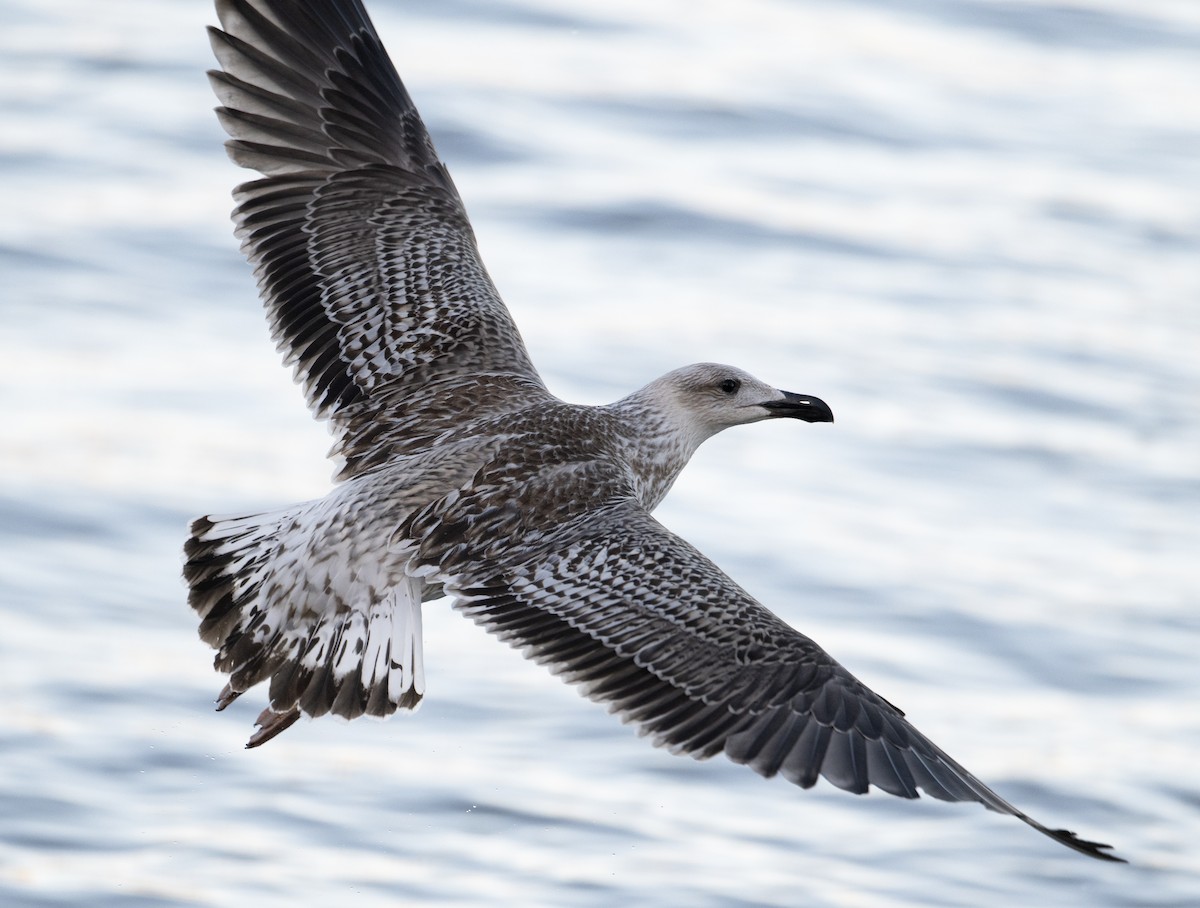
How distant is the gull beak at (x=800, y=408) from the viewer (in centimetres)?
739

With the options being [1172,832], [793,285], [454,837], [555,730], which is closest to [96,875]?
[454,837]

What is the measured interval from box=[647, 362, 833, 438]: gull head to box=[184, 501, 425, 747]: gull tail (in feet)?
4.23

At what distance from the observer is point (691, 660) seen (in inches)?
246

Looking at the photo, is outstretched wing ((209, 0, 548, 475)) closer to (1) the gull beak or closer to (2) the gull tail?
(2) the gull tail

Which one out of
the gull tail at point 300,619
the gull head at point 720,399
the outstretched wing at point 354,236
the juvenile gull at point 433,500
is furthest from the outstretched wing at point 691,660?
the gull head at point 720,399

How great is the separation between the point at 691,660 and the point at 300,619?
1175mm

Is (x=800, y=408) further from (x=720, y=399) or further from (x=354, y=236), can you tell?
(x=354, y=236)

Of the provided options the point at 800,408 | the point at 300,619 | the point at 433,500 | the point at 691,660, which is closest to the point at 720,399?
the point at 800,408

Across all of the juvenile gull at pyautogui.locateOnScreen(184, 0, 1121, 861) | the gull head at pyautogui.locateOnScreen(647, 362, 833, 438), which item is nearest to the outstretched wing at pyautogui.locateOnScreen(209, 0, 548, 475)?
the juvenile gull at pyautogui.locateOnScreen(184, 0, 1121, 861)

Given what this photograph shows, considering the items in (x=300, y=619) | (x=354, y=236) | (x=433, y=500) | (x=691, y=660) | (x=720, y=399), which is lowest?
(x=300, y=619)

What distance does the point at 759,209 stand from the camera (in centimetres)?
1248

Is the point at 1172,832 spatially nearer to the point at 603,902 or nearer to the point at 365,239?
the point at 603,902

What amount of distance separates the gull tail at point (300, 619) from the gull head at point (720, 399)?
4.23ft

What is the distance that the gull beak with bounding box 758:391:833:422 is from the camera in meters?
7.39
